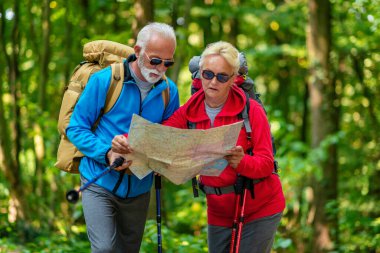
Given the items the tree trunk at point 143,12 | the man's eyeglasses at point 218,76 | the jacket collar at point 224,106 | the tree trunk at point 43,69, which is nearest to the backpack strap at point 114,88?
the jacket collar at point 224,106

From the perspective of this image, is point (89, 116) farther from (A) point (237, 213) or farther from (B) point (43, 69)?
(B) point (43, 69)

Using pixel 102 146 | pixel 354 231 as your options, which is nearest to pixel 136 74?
pixel 102 146

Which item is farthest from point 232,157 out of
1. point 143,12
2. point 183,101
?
point 183,101

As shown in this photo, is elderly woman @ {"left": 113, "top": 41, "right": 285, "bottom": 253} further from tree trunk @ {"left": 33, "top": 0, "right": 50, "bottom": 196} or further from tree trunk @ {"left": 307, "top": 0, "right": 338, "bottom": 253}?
tree trunk @ {"left": 307, "top": 0, "right": 338, "bottom": 253}

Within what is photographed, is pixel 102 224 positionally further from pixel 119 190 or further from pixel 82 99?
pixel 82 99

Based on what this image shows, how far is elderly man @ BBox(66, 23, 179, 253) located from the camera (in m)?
4.89

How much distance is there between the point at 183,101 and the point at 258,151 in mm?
6065

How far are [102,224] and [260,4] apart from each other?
14.8 m

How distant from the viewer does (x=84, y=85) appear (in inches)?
203

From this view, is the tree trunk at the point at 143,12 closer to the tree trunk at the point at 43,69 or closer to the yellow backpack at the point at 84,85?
the yellow backpack at the point at 84,85

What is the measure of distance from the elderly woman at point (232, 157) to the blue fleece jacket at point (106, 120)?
0.22 metres

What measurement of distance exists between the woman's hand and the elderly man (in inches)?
29.1

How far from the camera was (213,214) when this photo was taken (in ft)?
17.1

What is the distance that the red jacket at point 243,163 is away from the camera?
4.85 m
